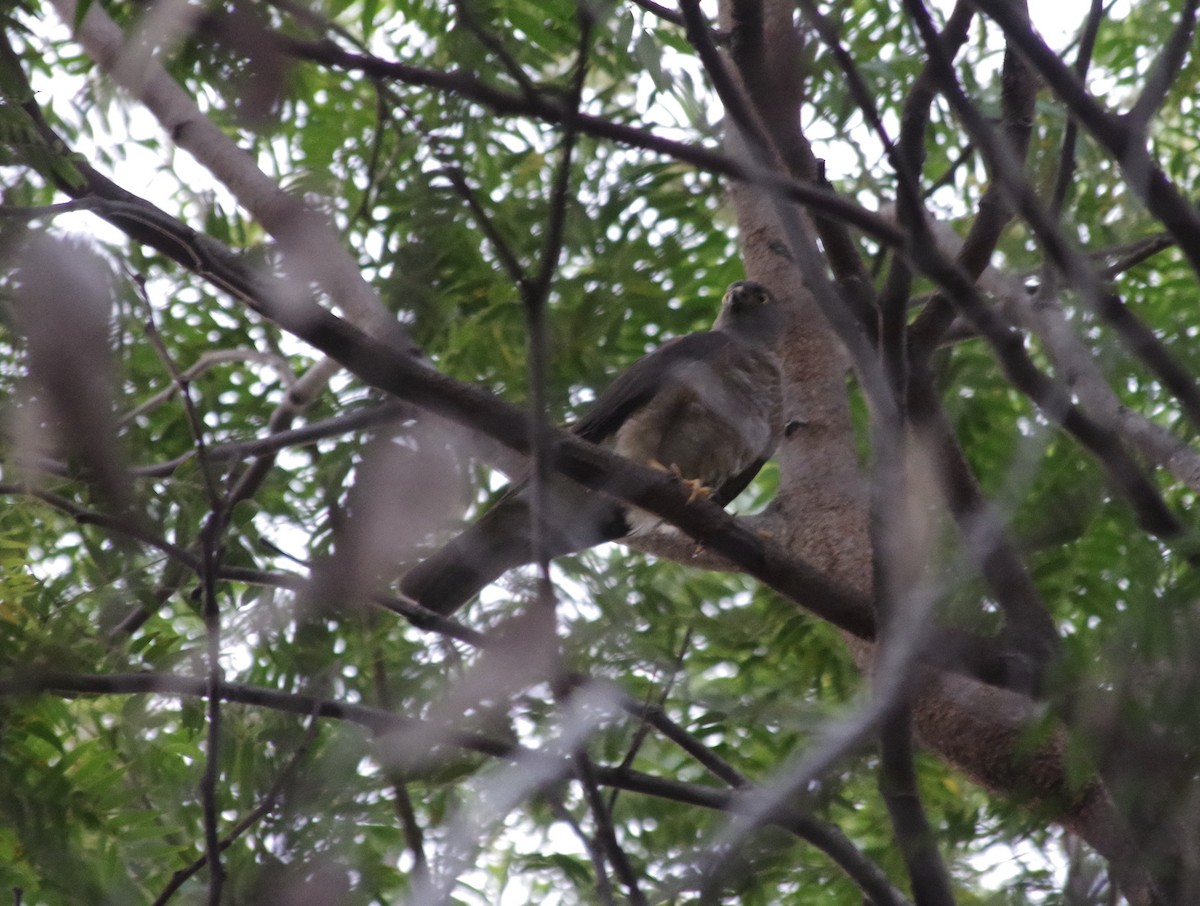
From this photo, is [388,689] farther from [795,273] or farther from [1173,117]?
[1173,117]

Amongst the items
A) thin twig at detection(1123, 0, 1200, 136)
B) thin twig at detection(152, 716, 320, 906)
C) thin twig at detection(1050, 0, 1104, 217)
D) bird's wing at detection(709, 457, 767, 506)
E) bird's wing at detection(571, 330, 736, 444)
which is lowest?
thin twig at detection(152, 716, 320, 906)

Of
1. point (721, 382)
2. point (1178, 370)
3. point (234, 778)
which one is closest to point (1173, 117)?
point (721, 382)

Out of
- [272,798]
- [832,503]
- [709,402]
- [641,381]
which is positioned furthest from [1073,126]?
[709,402]

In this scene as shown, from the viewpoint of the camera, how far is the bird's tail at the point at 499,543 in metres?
3.41

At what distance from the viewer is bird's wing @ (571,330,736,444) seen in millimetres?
4629

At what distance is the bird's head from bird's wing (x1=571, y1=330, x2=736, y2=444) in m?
0.07

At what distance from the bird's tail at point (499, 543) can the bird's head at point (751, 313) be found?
0.96m

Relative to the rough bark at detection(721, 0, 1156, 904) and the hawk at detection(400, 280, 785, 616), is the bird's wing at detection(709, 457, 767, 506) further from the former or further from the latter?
the rough bark at detection(721, 0, 1156, 904)

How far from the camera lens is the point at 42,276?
1.82 meters

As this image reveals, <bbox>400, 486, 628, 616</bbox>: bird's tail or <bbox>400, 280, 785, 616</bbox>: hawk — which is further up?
<bbox>400, 280, 785, 616</bbox>: hawk

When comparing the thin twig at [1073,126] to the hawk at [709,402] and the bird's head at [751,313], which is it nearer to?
the hawk at [709,402]

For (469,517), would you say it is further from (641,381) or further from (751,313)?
(751,313)

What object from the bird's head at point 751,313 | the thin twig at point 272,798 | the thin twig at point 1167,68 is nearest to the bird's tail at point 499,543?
the thin twig at point 272,798

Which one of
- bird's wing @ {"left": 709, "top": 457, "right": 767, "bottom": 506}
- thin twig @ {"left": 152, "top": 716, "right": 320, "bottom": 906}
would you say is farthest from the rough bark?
thin twig @ {"left": 152, "top": 716, "right": 320, "bottom": 906}
